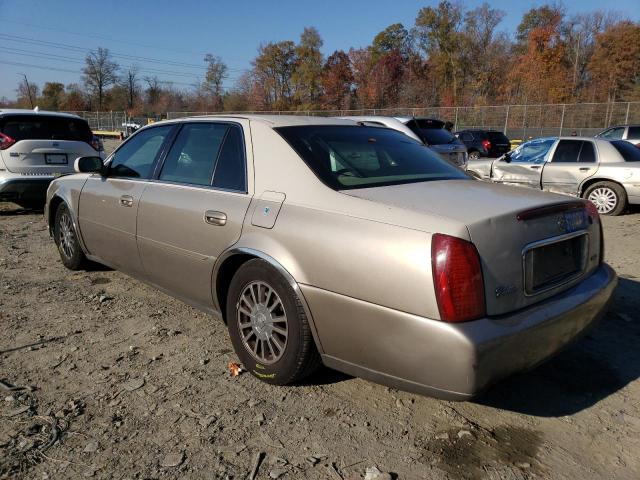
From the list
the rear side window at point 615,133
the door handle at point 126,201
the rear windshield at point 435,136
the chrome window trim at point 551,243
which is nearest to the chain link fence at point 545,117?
the rear side window at point 615,133

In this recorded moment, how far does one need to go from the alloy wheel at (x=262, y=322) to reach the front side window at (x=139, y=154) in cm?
154

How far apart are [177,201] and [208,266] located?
0.58 meters

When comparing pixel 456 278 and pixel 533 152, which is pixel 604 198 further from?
pixel 456 278

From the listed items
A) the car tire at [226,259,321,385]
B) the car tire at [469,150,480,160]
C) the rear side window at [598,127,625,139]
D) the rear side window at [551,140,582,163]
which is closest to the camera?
the car tire at [226,259,321,385]

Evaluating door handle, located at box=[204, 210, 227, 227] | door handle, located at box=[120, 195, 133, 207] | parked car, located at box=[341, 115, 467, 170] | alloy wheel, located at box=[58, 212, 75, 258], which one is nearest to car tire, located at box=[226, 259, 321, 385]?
door handle, located at box=[204, 210, 227, 227]

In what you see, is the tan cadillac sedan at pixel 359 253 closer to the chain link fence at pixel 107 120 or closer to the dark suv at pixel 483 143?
the dark suv at pixel 483 143

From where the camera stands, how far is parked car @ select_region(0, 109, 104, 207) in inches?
311

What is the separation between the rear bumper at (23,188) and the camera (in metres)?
7.84

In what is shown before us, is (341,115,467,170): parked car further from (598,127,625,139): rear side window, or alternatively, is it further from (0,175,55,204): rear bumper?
(598,127,625,139): rear side window

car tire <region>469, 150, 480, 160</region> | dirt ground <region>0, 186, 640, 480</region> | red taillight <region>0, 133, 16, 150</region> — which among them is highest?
red taillight <region>0, 133, 16, 150</region>

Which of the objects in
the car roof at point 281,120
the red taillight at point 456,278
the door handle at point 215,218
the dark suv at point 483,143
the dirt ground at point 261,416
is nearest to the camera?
the red taillight at point 456,278

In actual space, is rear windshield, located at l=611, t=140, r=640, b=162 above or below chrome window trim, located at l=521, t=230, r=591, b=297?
above

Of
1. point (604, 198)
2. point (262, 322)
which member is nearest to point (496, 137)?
point (604, 198)

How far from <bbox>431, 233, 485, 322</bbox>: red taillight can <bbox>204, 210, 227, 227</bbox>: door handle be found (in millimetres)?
1403
